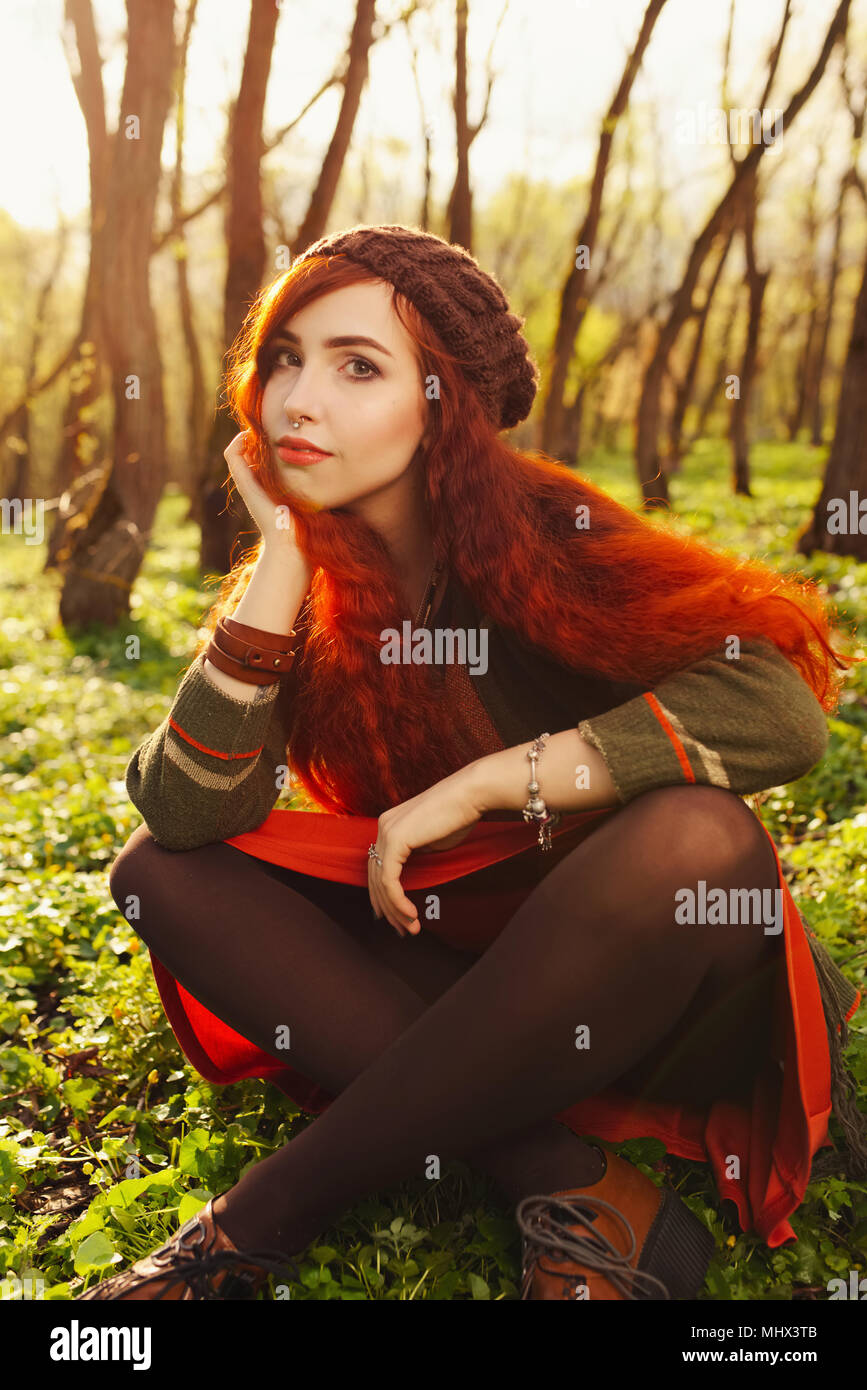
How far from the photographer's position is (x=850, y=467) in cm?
714

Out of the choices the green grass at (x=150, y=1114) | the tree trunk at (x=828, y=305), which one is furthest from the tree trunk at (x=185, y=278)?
the tree trunk at (x=828, y=305)

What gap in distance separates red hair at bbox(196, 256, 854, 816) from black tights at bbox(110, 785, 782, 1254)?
1.15 ft

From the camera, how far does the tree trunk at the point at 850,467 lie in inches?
274

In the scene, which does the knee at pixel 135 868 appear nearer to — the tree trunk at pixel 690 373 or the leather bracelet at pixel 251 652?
the leather bracelet at pixel 251 652

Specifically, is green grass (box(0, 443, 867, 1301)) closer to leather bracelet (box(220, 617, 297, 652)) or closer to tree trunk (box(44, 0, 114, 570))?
leather bracelet (box(220, 617, 297, 652))

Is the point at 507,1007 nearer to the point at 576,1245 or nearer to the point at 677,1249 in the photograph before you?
the point at 576,1245

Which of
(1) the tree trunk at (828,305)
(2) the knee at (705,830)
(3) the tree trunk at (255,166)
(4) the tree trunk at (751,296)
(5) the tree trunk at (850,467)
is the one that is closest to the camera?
(2) the knee at (705,830)

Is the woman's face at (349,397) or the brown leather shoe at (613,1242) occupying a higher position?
the woman's face at (349,397)

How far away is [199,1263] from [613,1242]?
0.63 metres

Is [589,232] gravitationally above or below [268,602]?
above

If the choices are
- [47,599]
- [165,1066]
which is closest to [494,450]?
[165,1066]

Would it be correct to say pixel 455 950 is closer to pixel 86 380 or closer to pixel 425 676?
pixel 425 676

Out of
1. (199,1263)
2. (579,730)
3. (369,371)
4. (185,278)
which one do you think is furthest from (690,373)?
(199,1263)

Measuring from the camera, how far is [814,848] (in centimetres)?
331
